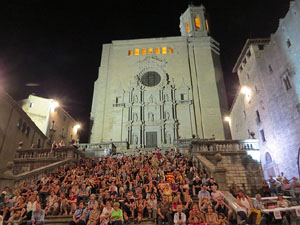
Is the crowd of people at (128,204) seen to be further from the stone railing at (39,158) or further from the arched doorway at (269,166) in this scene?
the arched doorway at (269,166)

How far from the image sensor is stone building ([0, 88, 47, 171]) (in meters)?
18.8

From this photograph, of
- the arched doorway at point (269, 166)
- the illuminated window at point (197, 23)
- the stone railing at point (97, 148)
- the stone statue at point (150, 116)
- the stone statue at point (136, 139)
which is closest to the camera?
the stone railing at point (97, 148)

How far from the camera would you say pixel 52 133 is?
29.2m

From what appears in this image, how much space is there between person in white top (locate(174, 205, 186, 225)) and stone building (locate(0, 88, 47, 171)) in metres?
14.3

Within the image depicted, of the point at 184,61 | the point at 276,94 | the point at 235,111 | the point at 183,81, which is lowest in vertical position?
the point at 276,94

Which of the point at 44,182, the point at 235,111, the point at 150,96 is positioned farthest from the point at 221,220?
the point at 235,111

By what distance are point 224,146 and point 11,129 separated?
19072 mm

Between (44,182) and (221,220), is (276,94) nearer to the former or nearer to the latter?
(221,220)

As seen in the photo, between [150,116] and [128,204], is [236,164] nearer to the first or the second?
[128,204]

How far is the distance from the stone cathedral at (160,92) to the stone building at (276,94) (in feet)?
14.8

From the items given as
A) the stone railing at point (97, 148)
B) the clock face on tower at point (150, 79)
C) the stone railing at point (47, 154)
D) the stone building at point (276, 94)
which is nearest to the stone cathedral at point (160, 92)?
the clock face on tower at point (150, 79)

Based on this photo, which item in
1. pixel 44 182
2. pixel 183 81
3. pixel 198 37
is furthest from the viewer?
pixel 198 37

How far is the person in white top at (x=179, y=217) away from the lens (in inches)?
282

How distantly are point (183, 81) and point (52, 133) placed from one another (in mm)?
19932
